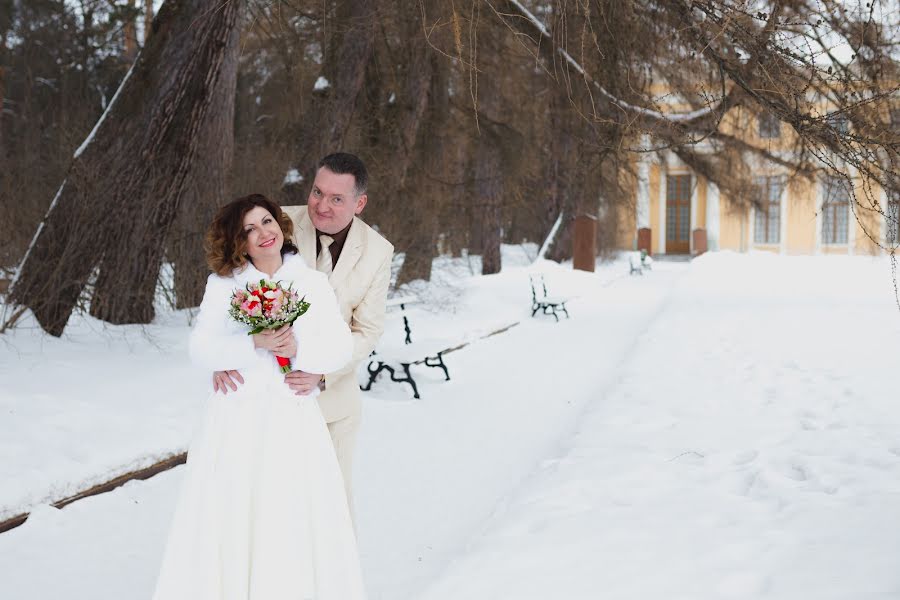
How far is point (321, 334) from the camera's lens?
9.30ft

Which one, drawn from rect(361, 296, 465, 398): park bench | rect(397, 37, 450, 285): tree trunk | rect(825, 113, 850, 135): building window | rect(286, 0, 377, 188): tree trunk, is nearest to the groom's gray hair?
rect(825, 113, 850, 135): building window

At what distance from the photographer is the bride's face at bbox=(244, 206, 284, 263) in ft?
9.25

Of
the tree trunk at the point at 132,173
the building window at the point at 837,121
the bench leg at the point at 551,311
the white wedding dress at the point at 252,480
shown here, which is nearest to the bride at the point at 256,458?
the white wedding dress at the point at 252,480

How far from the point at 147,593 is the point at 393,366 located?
14.3 ft

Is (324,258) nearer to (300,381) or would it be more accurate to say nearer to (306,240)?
(306,240)

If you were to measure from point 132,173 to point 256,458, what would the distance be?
5873 millimetres

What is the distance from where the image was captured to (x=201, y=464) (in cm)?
275

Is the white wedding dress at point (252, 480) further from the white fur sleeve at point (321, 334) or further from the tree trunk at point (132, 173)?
the tree trunk at point (132, 173)

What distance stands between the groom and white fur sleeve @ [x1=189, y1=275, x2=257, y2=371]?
1.30 ft

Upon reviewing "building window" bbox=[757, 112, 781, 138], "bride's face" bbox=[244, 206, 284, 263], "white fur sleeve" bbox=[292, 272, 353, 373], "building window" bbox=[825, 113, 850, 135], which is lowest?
"white fur sleeve" bbox=[292, 272, 353, 373]

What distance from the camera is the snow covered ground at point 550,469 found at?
11.7 ft

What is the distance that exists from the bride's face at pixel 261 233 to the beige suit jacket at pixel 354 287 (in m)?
0.33

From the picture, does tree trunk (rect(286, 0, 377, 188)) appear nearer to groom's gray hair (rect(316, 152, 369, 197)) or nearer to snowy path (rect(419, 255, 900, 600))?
snowy path (rect(419, 255, 900, 600))

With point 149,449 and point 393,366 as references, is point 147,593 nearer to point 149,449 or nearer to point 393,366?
point 149,449
